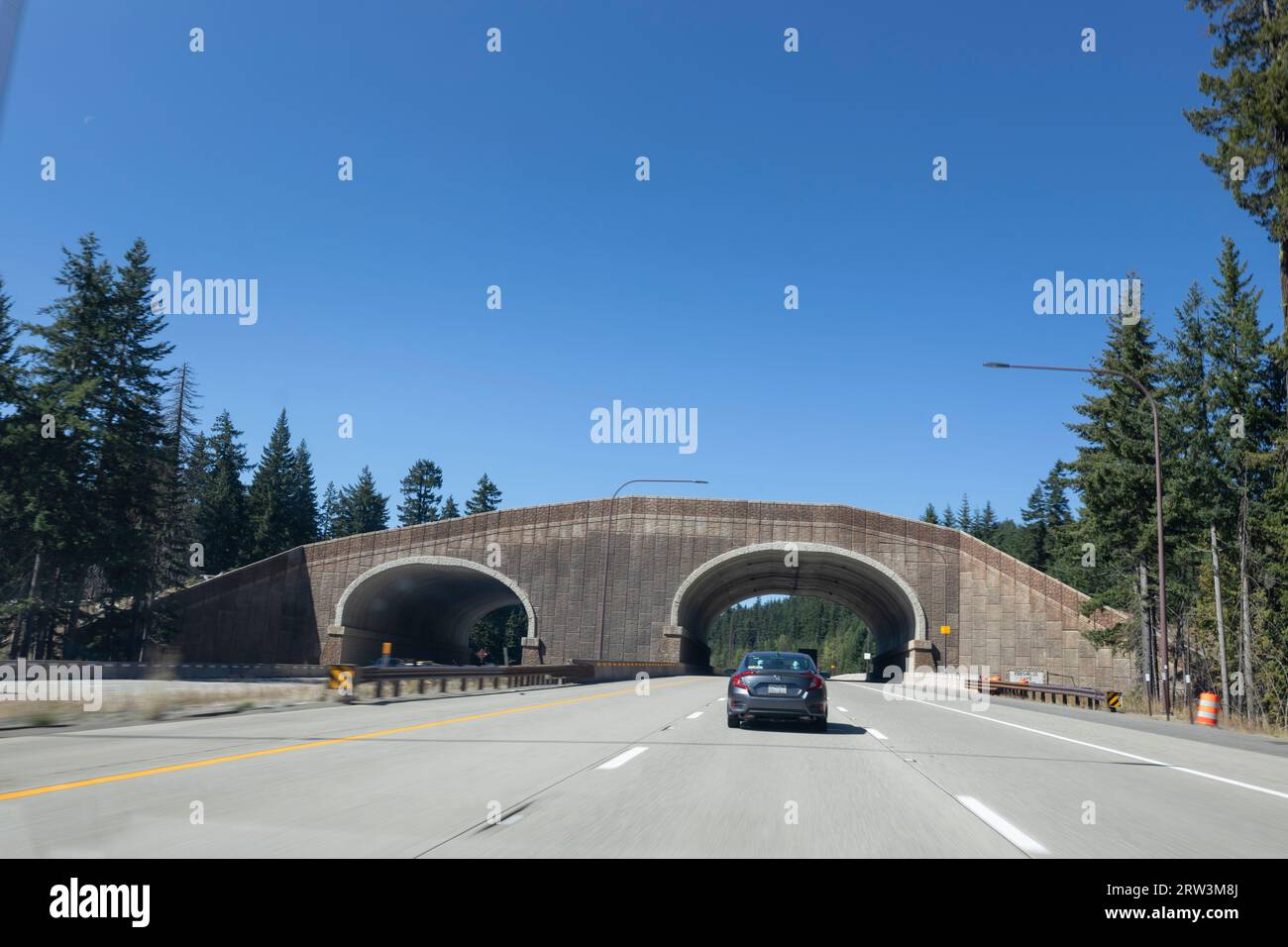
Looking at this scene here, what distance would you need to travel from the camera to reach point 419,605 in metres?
77.6

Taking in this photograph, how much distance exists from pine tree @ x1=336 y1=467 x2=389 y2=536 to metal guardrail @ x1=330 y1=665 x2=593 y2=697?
258 feet

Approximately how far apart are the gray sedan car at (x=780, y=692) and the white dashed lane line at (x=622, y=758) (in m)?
3.55

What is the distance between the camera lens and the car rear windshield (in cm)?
1627

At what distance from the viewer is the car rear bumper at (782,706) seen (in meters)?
15.9

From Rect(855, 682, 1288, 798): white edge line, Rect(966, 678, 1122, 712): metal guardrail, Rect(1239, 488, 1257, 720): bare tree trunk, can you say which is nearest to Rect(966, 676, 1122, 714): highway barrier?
Rect(966, 678, 1122, 712): metal guardrail

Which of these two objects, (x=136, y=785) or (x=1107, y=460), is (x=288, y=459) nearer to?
(x=1107, y=460)

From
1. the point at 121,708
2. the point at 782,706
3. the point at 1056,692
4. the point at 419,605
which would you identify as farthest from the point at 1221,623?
the point at 419,605

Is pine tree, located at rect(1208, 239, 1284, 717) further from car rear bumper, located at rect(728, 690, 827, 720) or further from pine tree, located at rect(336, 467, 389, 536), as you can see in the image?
pine tree, located at rect(336, 467, 389, 536)

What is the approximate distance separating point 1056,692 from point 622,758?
32.6m

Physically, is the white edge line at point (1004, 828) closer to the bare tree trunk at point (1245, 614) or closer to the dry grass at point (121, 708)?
the dry grass at point (121, 708)

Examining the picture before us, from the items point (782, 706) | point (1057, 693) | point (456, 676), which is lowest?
point (1057, 693)

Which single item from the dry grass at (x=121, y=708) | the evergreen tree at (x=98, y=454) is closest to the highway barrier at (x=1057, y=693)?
the dry grass at (x=121, y=708)

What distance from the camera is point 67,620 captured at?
53.2 m

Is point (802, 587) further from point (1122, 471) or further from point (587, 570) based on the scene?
point (1122, 471)
